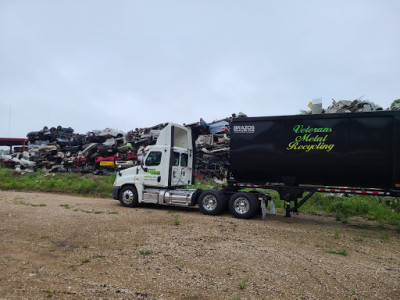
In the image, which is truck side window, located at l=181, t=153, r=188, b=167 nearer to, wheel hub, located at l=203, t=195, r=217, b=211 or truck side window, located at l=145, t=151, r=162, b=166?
truck side window, located at l=145, t=151, r=162, b=166

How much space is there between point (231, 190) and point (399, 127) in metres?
5.66

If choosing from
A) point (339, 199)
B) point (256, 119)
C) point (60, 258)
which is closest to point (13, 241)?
point (60, 258)

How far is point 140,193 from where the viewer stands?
12.6 m

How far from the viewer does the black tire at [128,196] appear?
41.8ft

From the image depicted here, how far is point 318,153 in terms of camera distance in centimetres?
986

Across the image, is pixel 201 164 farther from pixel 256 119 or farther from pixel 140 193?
pixel 256 119

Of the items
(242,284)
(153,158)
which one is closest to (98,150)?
(153,158)

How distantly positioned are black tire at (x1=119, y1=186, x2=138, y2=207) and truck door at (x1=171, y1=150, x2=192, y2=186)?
5.54 feet

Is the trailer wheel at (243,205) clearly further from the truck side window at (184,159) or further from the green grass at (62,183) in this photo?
the green grass at (62,183)

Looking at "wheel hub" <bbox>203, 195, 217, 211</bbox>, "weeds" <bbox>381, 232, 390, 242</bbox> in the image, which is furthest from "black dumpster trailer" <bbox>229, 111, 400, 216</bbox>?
"weeds" <bbox>381, 232, 390, 242</bbox>

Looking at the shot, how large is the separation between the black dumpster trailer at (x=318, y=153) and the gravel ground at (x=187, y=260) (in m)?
1.53

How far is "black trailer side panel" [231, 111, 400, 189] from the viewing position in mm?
9180

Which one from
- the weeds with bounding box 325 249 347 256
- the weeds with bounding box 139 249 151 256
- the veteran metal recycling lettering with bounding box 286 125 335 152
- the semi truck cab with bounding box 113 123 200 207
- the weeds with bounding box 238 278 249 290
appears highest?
the veteran metal recycling lettering with bounding box 286 125 335 152

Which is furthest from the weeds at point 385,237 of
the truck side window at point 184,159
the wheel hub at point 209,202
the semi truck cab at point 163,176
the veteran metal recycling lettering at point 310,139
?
the truck side window at point 184,159
